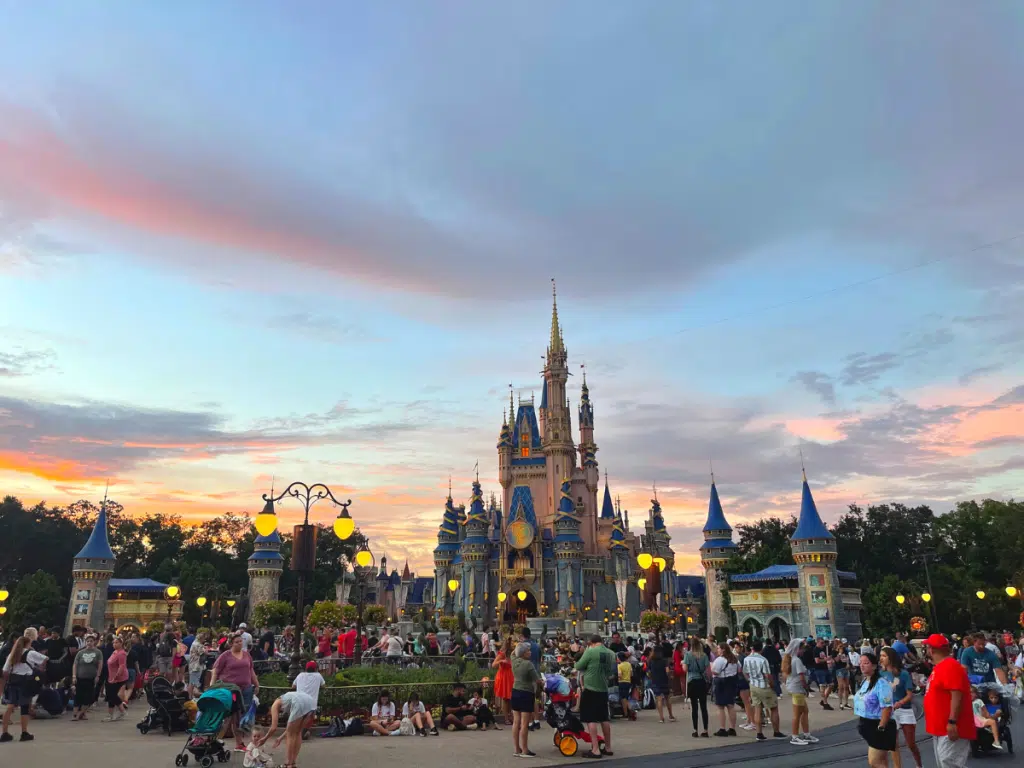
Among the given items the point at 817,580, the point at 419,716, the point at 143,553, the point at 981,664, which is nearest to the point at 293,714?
the point at 419,716

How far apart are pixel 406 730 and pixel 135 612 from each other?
5042 centimetres

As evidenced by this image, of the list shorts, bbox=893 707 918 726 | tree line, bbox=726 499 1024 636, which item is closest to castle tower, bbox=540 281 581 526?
tree line, bbox=726 499 1024 636

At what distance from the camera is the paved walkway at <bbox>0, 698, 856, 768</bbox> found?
1055cm

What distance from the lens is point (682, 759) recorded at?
1142cm

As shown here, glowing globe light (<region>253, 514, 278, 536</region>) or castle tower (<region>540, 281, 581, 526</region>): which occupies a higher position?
castle tower (<region>540, 281, 581, 526</region>)

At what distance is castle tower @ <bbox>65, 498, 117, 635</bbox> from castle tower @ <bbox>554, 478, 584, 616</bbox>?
127 ft

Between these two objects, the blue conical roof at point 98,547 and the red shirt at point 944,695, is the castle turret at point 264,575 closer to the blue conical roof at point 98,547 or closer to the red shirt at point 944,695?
the blue conical roof at point 98,547

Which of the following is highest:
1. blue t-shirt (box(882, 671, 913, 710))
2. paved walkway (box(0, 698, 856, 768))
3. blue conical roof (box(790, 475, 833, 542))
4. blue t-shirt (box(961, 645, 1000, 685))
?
blue conical roof (box(790, 475, 833, 542))

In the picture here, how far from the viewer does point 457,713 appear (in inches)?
576

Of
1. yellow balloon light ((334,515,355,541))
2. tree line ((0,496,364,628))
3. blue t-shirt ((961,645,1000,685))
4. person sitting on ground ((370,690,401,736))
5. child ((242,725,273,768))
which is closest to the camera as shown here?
child ((242,725,273,768))

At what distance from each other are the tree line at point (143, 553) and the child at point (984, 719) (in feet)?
199

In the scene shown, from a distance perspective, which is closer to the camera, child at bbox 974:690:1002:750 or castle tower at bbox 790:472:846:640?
child at bbox 974:690:1002:750

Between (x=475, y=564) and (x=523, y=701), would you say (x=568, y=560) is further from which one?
(x=523, y=701)

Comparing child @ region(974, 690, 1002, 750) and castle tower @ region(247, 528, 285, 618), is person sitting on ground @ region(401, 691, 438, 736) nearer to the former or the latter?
child @ region(974, 690, 1002, 750)
